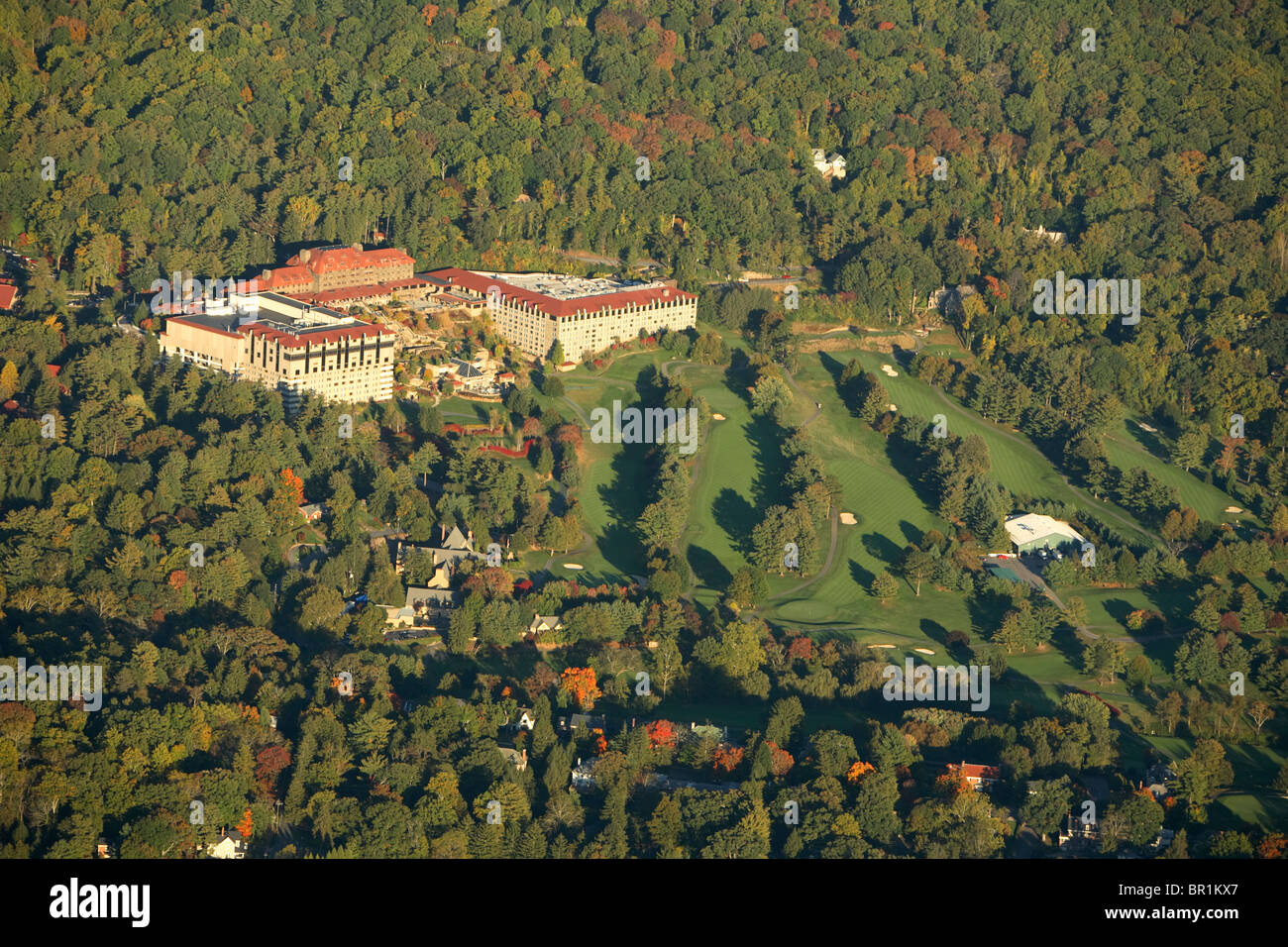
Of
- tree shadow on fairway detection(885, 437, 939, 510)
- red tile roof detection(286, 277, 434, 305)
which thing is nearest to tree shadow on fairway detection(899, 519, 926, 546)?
tree shadow on fairway detection(885, 437, 939, 510)

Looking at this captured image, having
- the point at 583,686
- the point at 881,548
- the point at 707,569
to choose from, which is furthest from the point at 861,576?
the point at 583,686

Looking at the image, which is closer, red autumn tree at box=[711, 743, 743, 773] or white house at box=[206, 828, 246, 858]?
white house at box=[206, 828, 246, 858]

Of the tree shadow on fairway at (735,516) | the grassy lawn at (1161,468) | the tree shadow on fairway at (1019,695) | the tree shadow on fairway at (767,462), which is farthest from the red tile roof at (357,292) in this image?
the tree shadow on fairway at (1019,695)

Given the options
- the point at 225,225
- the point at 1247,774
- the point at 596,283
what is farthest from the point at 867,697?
the point at 225,225

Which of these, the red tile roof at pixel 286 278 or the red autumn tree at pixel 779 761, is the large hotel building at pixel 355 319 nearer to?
the red tile roof at pixel 286 278

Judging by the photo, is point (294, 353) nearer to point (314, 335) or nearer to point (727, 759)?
point (314, 335)

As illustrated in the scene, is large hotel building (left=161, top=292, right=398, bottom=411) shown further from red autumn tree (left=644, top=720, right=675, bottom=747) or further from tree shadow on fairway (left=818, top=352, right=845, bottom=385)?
red autumn tree (left=644, top=720, right=675, bottom=747)
